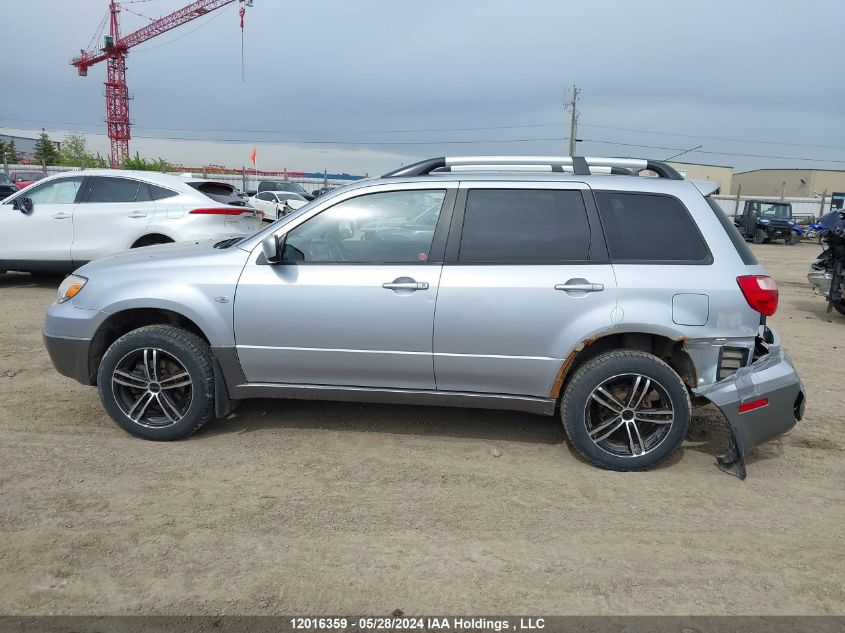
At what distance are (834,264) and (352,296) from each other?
8.10 meters

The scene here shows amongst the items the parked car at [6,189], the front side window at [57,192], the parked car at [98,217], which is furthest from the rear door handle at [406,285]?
the parked car at [6,189]

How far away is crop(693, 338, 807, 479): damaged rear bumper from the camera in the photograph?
3576mm

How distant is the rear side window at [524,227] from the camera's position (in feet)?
12.5

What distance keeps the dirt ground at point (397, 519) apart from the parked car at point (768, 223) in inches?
980

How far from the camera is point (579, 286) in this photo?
3691 mm

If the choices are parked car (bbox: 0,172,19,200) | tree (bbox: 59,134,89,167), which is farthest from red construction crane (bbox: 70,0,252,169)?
parked car (bbox: 0,172,19,200)

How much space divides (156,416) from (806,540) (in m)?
3.89

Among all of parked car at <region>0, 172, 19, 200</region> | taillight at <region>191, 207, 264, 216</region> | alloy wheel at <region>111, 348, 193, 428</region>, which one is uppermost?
taillight at <region>191, 207, 264, 216</region>

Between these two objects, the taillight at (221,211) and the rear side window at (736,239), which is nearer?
the rear side window at (736,239)

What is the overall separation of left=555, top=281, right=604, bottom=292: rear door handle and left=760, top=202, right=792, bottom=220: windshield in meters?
27.1

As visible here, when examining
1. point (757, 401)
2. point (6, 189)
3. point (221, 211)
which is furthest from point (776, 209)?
point (6, 189)

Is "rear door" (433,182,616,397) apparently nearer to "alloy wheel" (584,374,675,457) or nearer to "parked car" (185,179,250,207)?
"alloy wheel" (584,374,675,457)

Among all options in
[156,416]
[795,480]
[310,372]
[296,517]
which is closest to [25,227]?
[156,416]

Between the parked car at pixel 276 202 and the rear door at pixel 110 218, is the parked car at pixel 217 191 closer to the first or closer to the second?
the rear door at pixel 110 218
